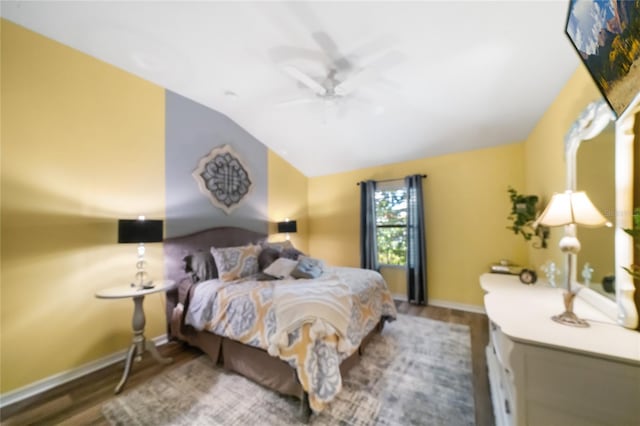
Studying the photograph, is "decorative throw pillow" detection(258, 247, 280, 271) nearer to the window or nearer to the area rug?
the area rug

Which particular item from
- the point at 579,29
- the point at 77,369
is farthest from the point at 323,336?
the point at 77,369

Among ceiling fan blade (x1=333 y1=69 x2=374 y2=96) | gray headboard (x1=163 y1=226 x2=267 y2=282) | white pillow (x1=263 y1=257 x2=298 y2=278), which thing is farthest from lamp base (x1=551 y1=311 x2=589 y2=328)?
gray headboard (x1=163 y1=226 x2=267 y2=282)

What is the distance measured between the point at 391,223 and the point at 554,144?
2428mm

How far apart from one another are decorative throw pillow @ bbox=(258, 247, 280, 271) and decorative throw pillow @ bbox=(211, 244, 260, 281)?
6 centimetres

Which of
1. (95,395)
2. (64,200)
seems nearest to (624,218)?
(95,395)

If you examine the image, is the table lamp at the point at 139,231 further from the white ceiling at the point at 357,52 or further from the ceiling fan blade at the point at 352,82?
the ceiling fan blade at the point at 352,82

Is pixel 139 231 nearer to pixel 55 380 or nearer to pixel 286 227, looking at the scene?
pixel 55 380

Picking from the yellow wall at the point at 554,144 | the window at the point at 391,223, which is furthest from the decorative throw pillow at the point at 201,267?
the yellow wall at the point at 554,144

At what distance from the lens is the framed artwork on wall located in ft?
2.74

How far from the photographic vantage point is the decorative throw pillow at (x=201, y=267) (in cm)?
280

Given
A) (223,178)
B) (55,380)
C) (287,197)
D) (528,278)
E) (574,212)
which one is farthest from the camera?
(287,197)

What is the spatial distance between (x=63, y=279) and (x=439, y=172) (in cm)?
479

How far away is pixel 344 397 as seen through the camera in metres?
1.81

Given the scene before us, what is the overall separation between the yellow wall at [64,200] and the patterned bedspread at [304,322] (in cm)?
84
